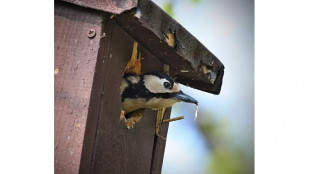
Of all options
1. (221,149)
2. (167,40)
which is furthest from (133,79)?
(221,149)

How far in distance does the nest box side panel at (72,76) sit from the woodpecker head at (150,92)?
38 cm

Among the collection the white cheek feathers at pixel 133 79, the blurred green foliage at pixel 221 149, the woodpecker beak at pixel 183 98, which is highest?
the white cheek feathers at pixel 133 79

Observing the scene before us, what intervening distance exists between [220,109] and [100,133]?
4.41 ft

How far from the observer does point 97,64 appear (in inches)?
62.9

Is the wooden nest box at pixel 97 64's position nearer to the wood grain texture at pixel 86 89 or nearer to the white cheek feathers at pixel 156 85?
the wood grain texture at pixel 86 89

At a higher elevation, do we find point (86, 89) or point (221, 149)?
point (86, 89)

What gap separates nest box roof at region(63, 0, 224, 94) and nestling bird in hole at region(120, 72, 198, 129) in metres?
0.07

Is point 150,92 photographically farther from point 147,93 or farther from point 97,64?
point 97,64

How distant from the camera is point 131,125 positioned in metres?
1.86

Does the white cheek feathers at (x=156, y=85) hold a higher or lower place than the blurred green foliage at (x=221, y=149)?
higher

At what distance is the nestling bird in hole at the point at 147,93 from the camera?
6.50 feet

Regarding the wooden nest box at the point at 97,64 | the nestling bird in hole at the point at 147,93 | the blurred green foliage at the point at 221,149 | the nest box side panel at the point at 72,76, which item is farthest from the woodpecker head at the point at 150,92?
the blurred green foliage at the point at 221,149

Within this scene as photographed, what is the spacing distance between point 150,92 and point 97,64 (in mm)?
452
